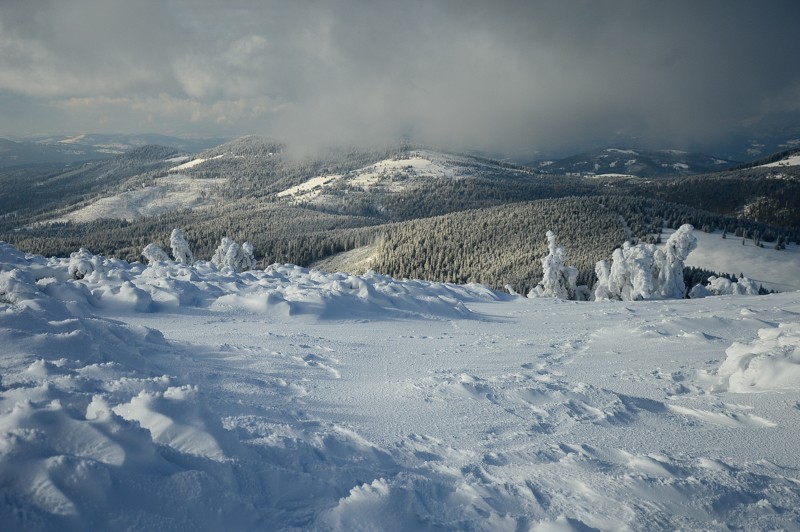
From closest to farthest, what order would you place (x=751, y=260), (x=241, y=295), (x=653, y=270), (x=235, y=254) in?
(x=241, y=295), (x=653, y=270), (x=235, y=254), (x=751, y=260)

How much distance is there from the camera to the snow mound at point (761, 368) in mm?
7613

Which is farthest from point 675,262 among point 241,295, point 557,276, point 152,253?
point 152,253

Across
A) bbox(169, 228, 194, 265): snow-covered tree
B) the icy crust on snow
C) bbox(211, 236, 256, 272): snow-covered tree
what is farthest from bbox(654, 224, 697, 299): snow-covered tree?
bbox(169, 228, 194, 265): snow-covered tree

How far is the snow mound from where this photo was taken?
761cm

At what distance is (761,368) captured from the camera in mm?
7824

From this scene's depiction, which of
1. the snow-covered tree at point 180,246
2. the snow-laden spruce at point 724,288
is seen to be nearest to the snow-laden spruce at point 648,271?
the snow-laden spruce at point 724,288

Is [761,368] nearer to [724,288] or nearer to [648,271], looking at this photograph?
[648,271]

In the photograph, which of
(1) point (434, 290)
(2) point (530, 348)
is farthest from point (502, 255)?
(2) point (530, 348)

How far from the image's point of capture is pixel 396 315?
15.2 metres

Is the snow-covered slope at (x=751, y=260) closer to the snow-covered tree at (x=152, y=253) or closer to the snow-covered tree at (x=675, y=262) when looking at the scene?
the snow-covered tree at (x=675, y=262)

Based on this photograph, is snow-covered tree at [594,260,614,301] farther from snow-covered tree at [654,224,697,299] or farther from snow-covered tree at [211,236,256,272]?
snow-covered tree at [211,236,256,272]

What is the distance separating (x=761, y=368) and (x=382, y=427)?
7.03 meters

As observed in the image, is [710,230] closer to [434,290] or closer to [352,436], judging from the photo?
[434,290]

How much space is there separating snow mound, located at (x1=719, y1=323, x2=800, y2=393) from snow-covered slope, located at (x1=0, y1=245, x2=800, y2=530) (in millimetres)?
31
